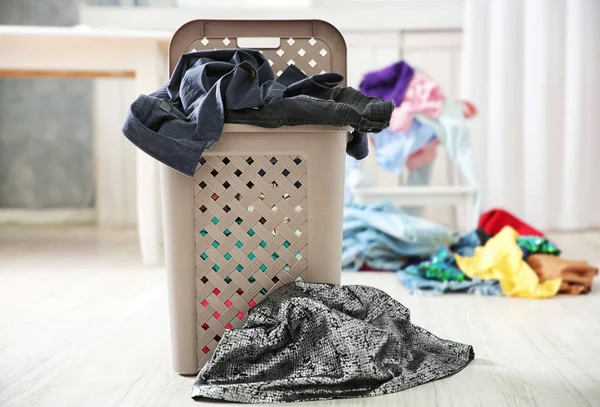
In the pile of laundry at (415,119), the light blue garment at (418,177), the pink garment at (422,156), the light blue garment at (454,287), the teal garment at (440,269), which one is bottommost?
the light blue garment at (454,287)

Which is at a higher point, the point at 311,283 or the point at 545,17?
the point at 545,17

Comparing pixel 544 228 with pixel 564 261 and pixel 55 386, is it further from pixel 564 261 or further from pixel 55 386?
pixel 55 386

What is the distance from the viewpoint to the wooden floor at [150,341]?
1195 mm

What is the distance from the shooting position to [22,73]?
9.00ft

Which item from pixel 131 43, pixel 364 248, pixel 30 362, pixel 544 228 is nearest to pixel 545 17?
pixel 544 228

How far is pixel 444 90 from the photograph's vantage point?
3.54 m

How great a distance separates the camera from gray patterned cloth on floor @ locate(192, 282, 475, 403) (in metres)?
1.18

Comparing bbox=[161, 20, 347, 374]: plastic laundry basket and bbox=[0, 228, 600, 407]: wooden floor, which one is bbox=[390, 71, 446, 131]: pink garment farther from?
bbox=[161, 20, 347, 374]: plastic laundry basket

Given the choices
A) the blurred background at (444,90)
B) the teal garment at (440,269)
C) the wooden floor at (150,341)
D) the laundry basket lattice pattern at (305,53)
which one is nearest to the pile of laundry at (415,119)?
the blurred background at (444,90)

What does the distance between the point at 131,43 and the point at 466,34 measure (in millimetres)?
1615

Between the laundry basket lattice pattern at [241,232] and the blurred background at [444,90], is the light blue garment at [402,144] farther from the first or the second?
the laundry basket lattice pattern at [241,232]

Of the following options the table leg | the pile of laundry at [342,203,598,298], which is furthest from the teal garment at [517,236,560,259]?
the table leg

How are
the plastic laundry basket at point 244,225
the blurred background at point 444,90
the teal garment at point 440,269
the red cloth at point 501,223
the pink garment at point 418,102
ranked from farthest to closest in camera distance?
1. the blurred background at point 444,90
2. the pink garment at point 418,102
3. the red cloth at point 501,223
4. the teal garment at point 440,269
5. the plastic laundry basket at point 244,225

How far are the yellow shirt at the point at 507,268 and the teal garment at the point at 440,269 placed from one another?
2cm
